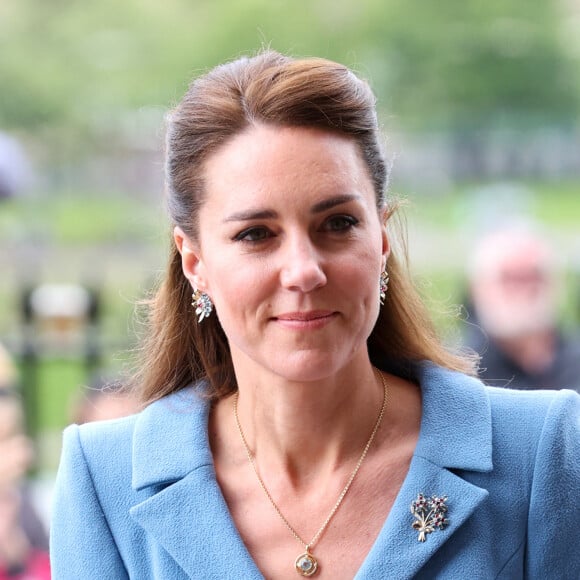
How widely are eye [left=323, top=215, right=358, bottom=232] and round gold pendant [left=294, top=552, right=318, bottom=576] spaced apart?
493 mm

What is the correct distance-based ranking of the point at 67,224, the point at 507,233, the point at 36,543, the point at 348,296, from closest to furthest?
the point at 348,296 → the point at 36,543 → the point at 507,233 → the point at 67,224

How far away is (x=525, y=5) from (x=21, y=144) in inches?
93.2

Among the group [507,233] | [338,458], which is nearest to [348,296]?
[338,458]

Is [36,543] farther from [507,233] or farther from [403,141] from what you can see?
[403,141]

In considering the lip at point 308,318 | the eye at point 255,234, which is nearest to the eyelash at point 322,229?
the eye at point 255,234

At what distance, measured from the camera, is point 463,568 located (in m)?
1.72

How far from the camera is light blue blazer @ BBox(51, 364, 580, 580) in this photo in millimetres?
1740

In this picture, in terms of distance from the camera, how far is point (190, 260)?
1.88 metres

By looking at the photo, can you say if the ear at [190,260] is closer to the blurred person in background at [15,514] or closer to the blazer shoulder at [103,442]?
the blazer shoulder at [103,442]

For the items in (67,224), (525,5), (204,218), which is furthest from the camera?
(67,224)

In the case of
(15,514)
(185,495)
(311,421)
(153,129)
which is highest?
(153,129)

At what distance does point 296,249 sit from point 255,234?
0.08 meters

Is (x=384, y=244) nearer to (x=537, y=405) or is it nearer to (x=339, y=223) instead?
(x=339, y=223)

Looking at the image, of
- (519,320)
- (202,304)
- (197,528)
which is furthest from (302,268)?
(519,320)
